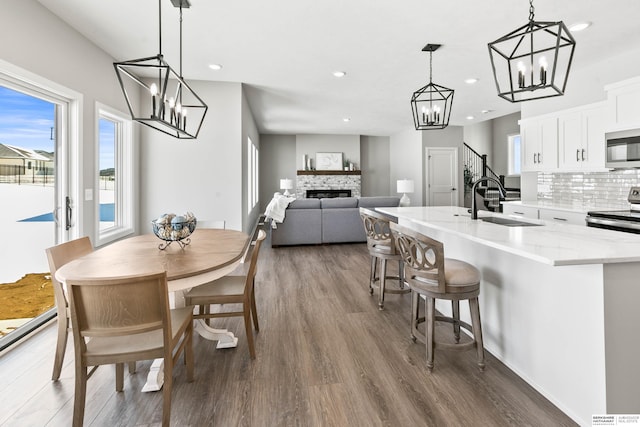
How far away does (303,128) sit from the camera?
9.05 m

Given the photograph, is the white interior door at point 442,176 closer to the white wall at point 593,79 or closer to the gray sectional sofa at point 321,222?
the gray sectional sofa at point 321,222

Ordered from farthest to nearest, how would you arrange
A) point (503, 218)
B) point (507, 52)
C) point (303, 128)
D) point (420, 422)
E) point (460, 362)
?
1. point (303, 128)
2. point (507, 52)
3. point (503, 218)
4. point (460, 362)
5. point (420, 422)

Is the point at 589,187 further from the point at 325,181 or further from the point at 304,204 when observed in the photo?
the point at 325,181

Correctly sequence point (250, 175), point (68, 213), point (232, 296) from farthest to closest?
point (250, 175) → point (68, 213) → point (232, 296)

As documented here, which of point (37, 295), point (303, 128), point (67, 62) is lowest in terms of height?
point (37, 295)

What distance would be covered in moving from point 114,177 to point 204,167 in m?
1.13

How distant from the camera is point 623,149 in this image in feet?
11.3

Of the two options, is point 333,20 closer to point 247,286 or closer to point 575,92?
point 247,286

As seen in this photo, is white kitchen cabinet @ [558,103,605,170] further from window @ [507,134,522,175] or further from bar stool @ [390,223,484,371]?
window @ [507,134,522,175]

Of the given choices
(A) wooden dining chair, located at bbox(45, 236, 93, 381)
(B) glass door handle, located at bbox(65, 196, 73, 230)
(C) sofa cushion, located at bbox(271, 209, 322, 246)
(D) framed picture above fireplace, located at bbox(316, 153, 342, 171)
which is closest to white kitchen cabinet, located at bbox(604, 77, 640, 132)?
(C) sofa cushion, located at bbox(271, 209, 322, 246)

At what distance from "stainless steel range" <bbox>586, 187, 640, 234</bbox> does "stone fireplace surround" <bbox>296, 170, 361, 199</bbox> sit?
274 inches

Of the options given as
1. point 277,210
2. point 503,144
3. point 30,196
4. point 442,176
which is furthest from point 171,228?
point 503,144

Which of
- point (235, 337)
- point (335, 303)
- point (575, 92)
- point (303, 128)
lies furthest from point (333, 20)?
point (303, 128)

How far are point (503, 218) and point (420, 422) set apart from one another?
5.86ft
